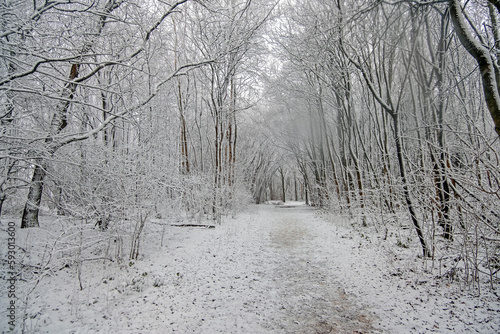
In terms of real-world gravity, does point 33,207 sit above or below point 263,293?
above

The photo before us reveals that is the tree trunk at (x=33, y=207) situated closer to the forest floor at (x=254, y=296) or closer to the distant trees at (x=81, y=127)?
the distant trees at (x=81, y=127)

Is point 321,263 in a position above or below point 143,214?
below

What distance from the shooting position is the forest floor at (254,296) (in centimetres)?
269

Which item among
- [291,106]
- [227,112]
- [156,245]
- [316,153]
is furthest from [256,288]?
[316,153]

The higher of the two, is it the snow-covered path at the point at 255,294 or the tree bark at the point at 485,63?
the tree bark at the point at 485,63

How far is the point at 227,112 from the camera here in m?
11.6

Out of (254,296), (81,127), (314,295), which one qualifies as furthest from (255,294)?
(81,127)

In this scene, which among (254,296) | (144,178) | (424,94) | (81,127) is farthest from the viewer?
(81,127)

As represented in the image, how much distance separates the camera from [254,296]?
3.47 m

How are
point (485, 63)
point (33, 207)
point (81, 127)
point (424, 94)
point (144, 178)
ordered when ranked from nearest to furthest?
point (485, 63) → point (144, 178) → point (424, 94) → point (33, 207) → point (81, 127)

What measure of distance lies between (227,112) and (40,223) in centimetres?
816

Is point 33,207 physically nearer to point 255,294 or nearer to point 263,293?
point 255,294

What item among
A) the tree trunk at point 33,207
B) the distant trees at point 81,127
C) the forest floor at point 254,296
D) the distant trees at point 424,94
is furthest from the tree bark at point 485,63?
the tree trunk at point 33,207

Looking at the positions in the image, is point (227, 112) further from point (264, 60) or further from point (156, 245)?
point (156, 245)
